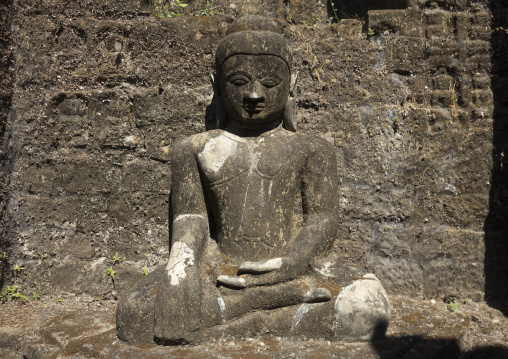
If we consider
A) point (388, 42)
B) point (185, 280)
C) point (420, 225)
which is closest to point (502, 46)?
point (388, 42)

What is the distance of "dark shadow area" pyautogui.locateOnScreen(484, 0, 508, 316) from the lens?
Result: 14.0 ft

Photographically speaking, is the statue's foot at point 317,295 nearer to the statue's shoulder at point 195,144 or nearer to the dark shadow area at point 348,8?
the statue's shoulder at point 195,144

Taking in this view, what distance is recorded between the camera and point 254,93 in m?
3.54

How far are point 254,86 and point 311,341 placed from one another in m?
1.79

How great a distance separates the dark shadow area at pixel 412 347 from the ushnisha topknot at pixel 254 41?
2.03 meters

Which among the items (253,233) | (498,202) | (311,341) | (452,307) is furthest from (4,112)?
(498,202)

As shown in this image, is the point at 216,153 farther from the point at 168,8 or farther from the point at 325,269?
the point at 168,8

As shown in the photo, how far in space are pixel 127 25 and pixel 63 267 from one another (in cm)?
220

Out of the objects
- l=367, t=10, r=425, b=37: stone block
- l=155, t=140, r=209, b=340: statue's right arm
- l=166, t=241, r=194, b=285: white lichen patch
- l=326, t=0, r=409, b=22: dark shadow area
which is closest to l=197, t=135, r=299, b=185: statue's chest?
l=155, t=140, r=209, b=340: statue's right arm

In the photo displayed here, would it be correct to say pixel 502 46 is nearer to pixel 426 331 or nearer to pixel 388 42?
pixel 388 42

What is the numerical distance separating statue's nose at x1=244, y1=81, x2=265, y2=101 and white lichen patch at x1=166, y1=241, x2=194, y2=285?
1145mm

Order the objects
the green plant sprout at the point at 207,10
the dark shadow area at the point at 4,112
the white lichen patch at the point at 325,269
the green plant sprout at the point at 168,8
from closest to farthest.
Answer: the white lichen patch at the point at 325,269 < the dark shadow area at the point at 4,112 < the green plant sprout at the point at 168,8 < the green plant sprout at the point at 207,10

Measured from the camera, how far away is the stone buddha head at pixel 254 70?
354cm

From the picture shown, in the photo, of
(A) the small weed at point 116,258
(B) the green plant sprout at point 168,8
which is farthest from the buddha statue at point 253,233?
(B) the green plant sprout at point 168,8
